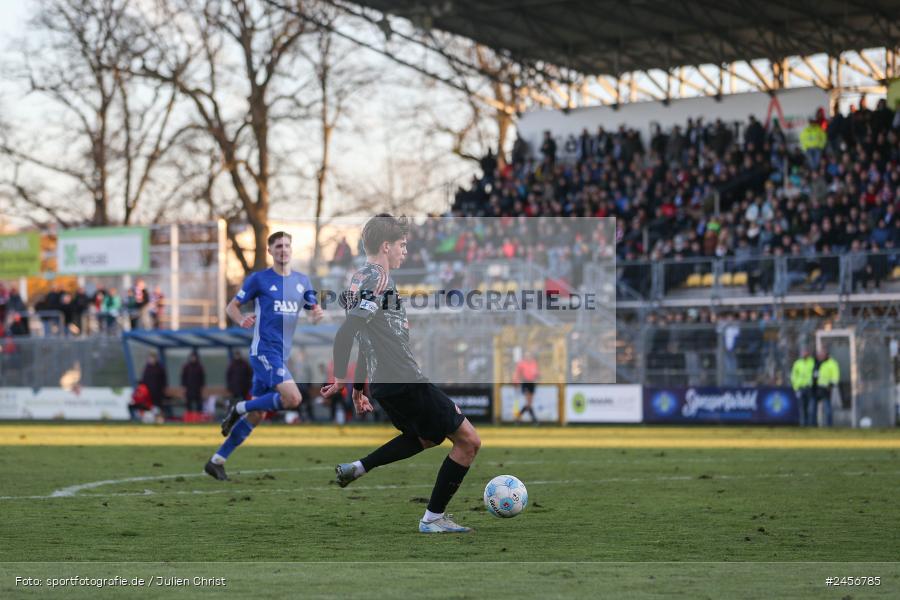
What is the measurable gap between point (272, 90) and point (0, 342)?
12.7 metres

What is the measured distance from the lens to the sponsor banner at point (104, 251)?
41.1m

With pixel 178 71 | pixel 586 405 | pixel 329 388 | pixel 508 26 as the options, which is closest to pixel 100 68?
pixel 178 71

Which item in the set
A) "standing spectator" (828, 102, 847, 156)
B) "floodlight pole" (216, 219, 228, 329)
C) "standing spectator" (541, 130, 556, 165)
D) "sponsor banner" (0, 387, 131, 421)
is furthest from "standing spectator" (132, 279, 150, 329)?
"standing spectator" (828, 102, 847, 156)

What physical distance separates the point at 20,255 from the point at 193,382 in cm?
1050

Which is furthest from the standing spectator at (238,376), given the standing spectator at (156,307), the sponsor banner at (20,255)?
the sponsor banner at (20,255)

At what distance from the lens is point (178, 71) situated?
46.5 metres

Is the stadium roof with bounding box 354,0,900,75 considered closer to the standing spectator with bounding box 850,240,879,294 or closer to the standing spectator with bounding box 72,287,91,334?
the standing spectator with bounding box 850,240,879,294

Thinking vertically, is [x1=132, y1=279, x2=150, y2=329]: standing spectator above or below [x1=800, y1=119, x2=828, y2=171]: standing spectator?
below

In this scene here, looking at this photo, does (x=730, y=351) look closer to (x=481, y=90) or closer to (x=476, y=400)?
(x=476, y=400)

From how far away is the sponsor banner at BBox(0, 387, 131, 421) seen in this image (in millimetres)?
39844

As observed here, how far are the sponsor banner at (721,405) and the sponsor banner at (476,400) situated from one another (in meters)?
3.93

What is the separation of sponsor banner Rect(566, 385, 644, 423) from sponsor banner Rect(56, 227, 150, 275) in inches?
558

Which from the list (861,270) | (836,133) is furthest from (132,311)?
(836,133)

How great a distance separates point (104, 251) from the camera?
41625 millimetres
